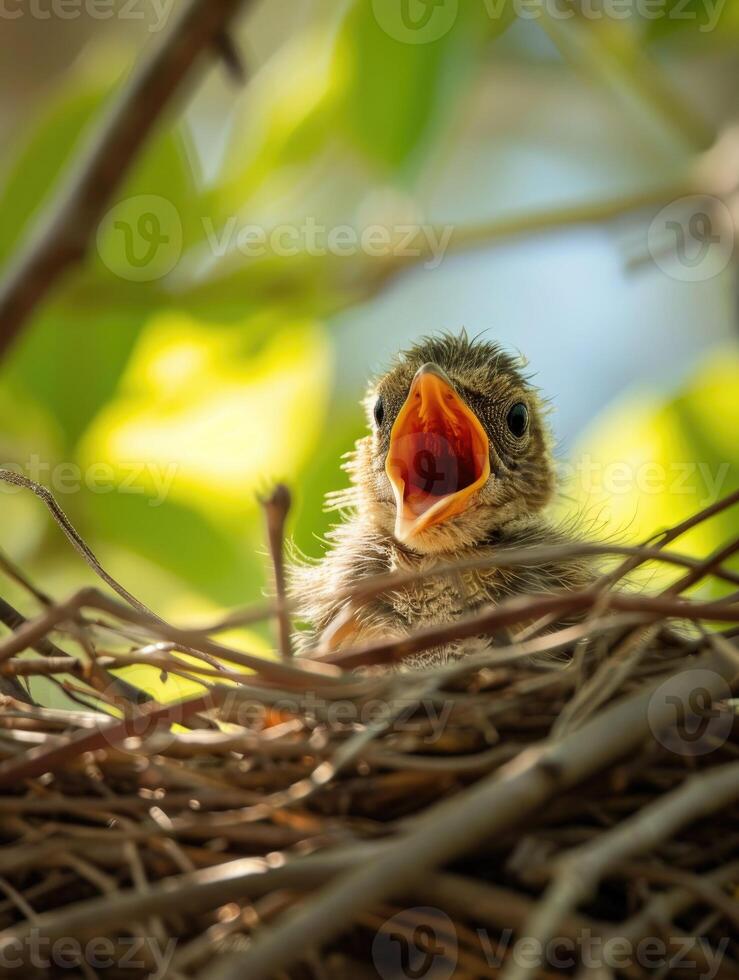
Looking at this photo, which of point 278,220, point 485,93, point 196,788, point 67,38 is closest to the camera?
point 196,788

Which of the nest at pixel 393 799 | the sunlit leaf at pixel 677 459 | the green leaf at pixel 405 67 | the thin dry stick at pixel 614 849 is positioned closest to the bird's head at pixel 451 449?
the sunlit leaf at pixel 677 459

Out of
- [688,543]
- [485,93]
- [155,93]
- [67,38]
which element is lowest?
[688,543]

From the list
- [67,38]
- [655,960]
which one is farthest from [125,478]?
[67,38]

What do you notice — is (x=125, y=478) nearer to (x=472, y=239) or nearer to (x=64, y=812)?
(x=472, y=239)

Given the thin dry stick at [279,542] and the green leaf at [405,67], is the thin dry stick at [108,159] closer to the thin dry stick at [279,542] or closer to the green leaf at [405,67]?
the thin dry stick at [279,542]

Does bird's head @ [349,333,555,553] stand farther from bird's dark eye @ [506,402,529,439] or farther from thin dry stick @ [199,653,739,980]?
thin dry stick @ [199,653,739,980]

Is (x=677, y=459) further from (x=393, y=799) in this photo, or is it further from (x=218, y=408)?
(x=393, y=799)
